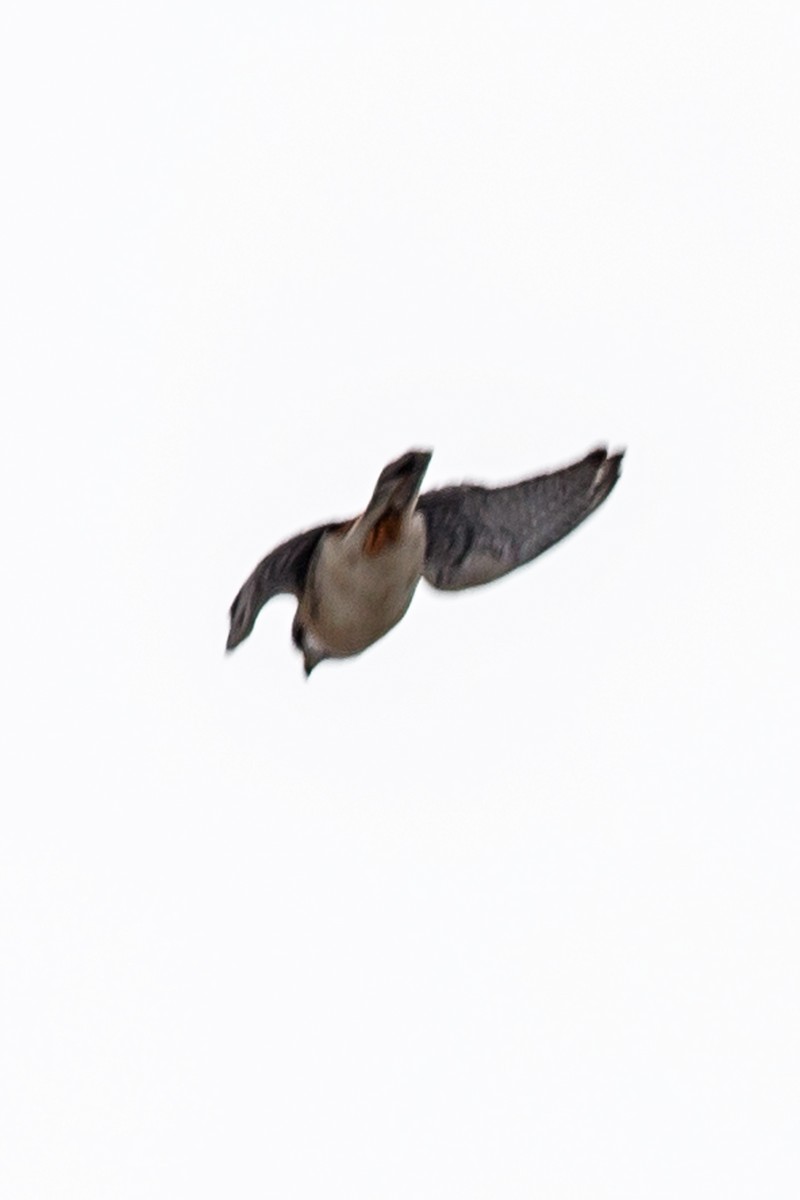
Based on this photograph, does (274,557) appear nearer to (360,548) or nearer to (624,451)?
(360,548)

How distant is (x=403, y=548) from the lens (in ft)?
48.2

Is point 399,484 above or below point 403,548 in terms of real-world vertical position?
above

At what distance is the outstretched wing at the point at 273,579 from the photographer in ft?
46.4

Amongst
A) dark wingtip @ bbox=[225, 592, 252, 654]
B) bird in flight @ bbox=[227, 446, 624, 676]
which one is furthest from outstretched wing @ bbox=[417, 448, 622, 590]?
dark wingtip @ bbox=[225, 592, 252, 654]

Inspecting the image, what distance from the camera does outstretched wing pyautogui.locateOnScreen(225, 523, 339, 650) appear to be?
1414cm

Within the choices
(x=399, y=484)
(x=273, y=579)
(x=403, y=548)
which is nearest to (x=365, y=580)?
(x=403, y=548)

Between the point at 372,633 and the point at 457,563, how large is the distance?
32.5 inches

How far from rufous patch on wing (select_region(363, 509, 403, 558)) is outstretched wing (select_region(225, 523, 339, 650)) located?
47 centimetres

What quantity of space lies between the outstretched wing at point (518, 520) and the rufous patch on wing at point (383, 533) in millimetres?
937

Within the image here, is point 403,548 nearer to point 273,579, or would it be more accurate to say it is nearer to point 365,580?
point 365,580

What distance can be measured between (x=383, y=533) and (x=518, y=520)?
4.24 ft

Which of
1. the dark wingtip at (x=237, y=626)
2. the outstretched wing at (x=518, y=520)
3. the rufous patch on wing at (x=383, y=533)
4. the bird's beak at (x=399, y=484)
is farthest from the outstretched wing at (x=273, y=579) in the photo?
the outstretched wing at (x=518, y=520)

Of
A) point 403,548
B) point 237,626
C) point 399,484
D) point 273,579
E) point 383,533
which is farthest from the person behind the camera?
point 273,579

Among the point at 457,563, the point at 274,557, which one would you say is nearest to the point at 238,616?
the point at 274,557
